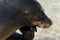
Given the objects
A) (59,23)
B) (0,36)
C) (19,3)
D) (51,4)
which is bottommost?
(0,36)

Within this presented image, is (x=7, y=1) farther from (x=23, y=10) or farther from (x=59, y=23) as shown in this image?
Result: (x=59, y=23)

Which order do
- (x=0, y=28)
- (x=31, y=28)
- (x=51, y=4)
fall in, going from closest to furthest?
(x=0, y=28), (x=31, y=28), (x=51, y=4)

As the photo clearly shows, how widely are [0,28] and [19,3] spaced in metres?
0.19

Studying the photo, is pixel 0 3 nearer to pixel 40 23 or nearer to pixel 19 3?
pixel 19 3

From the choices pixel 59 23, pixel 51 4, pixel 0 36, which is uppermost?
pixel 51 4

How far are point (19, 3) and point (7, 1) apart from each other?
7cm

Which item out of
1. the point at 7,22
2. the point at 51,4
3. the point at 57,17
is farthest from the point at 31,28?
the point at 51,4

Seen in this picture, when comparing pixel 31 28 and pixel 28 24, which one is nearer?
pixel 28 24

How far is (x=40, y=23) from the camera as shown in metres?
1.69

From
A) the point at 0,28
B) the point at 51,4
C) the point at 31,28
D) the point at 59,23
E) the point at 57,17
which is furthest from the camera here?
the point at 51,4

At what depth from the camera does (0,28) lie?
1569 mm

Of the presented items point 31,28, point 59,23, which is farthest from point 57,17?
point 31,28

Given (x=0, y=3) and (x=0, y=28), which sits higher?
(x=0, y=3)

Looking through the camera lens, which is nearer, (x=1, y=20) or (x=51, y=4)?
(x=1, y=20)
